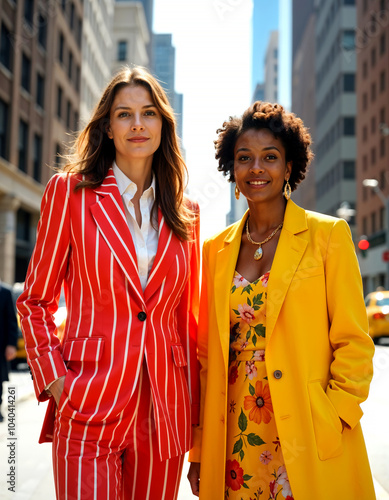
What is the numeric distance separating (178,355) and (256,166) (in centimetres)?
100

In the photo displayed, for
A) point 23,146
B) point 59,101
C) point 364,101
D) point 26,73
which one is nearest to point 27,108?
point 26,73

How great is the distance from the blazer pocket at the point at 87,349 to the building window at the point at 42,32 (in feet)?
105

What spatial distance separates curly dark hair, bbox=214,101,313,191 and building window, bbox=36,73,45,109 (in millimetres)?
30812

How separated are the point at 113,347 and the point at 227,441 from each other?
0.73 m

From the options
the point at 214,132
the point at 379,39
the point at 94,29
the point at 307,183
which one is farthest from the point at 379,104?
the point at 214,132

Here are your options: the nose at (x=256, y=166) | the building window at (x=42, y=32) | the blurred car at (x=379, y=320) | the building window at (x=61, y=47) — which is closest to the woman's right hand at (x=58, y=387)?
the nose at (x=256, y=166)

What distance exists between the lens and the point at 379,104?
4612 cm

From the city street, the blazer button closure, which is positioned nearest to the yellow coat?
the blazer button closure

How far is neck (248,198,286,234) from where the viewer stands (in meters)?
3.32

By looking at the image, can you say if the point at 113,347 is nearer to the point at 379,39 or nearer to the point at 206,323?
the point at 206,323

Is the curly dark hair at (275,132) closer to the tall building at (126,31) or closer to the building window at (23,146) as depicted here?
the building window at (23,146)

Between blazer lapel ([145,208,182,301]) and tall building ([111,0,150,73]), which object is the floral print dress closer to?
blazer lapel ([145,208,182,301])

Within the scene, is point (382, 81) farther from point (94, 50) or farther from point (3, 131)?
point (3, 131)

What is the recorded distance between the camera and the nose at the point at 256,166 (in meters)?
3.19
